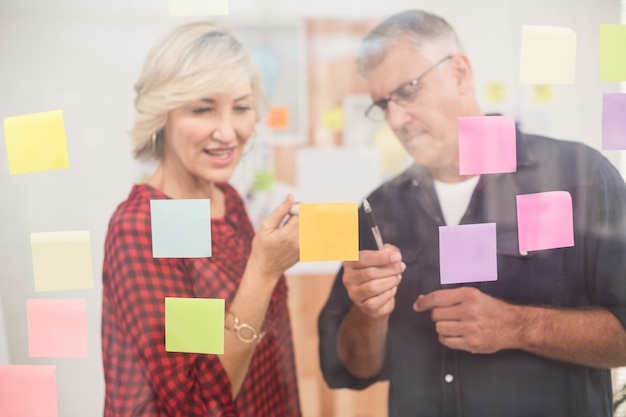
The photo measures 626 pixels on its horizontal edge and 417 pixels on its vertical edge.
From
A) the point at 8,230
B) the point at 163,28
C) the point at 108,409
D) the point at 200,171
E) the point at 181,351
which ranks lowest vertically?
the point at 108,409

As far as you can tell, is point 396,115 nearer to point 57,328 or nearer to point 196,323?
point 196,323

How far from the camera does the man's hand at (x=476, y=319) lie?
3.86 feet

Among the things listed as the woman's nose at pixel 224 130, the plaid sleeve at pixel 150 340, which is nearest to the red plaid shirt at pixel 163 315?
the plaid sleeve at pixel 150 340

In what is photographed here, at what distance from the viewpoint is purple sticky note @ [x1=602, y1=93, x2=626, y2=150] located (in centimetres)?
118

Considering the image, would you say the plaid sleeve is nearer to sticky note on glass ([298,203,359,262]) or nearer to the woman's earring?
the woman's earring

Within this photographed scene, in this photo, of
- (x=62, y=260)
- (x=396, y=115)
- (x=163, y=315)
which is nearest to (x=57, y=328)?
(x=62, y=260)

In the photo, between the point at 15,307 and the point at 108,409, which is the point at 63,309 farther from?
the point at 108,409

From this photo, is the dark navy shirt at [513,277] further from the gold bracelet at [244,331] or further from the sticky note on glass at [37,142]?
the sticky note on glass at [37,142]

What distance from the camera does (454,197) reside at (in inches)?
47.1

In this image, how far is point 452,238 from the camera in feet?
3.84

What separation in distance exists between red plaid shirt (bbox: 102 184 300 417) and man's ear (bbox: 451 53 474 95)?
21.0 inches

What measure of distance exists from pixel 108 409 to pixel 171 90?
726mm

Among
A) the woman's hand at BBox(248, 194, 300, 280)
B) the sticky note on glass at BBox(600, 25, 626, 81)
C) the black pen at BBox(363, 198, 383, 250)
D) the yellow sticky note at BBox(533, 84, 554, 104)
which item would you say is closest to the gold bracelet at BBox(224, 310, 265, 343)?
the woman's hand at BBox(248, 194, 300, 280)

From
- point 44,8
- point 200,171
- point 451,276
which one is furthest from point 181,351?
point 44,8
